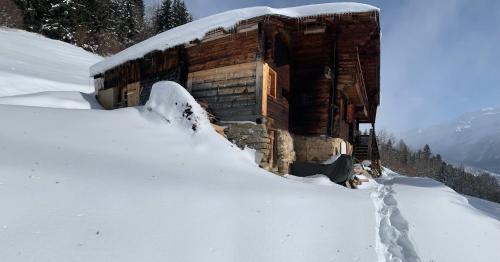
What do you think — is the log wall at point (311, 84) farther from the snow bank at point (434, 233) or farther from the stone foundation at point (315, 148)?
the snow bank at point (434, 233)

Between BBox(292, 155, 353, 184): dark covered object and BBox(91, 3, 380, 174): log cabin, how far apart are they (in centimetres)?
64

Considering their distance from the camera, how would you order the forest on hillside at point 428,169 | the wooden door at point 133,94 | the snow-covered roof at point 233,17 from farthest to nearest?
the forest on hillside at point 428,169 → the wooden door at point 133,94 → the snow-covered roof at point 233,17

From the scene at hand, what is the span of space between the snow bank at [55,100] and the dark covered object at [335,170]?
1010cm

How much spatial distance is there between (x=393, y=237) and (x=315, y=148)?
23.5ft

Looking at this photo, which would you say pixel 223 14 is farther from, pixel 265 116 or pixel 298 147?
pixel 298 147

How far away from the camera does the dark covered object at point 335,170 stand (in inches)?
423

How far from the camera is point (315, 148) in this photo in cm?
1202

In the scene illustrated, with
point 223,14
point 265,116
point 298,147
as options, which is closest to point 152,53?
point 223,14

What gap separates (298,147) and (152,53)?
6.66 m

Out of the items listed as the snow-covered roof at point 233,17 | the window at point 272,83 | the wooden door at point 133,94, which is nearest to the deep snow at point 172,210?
the window at point 272,83

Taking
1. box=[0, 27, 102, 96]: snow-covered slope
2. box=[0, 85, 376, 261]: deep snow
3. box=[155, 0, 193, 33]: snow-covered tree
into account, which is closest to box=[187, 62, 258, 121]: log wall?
box=[0, 85, 376, 261]: deep snow

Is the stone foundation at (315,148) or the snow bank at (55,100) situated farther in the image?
the snow bank at (55,100)

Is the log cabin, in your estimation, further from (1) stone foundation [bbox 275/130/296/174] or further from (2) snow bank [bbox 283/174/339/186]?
(2) snow bank [bbox 283/174/339/186]

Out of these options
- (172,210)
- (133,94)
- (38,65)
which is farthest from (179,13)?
(172,210)
